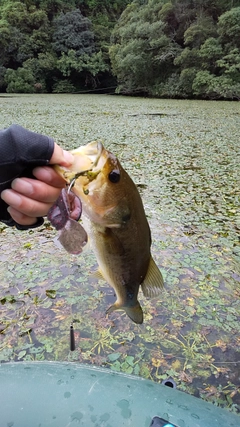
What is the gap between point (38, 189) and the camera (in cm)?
88

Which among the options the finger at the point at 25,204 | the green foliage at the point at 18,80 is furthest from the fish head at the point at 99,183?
the green foliage at the point at 18,80

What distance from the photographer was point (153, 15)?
20250mm

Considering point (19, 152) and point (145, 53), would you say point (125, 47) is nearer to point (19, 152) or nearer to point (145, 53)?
point (145, 53)

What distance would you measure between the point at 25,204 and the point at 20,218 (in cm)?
10

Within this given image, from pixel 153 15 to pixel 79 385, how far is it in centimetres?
2249

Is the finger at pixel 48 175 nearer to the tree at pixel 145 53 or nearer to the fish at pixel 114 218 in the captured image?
the fish at pixel 114 218

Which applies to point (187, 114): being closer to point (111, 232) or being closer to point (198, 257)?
point (198, 257)

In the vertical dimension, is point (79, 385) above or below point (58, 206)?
below

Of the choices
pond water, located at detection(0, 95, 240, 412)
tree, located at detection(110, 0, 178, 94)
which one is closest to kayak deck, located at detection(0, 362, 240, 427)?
pond water, located at detection(0, 95, 240, 412)

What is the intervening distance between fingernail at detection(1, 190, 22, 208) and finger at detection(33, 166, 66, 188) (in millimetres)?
71

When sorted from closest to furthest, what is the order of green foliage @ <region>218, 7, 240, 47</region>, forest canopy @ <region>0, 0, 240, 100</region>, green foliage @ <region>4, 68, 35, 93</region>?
green foliage @ <region>218, 7, 240, 47</region> → forest canopy @ <region>0, 0, 240, 100</region> → green foliage @ <region>4, 68, 35, 93</region>

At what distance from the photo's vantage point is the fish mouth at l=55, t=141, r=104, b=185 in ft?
2.72

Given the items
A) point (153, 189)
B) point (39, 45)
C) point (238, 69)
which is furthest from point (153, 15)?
point (153, 189)

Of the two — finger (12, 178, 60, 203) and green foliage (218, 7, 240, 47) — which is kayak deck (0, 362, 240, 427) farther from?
green foliage (218, 7, 240, 47)
